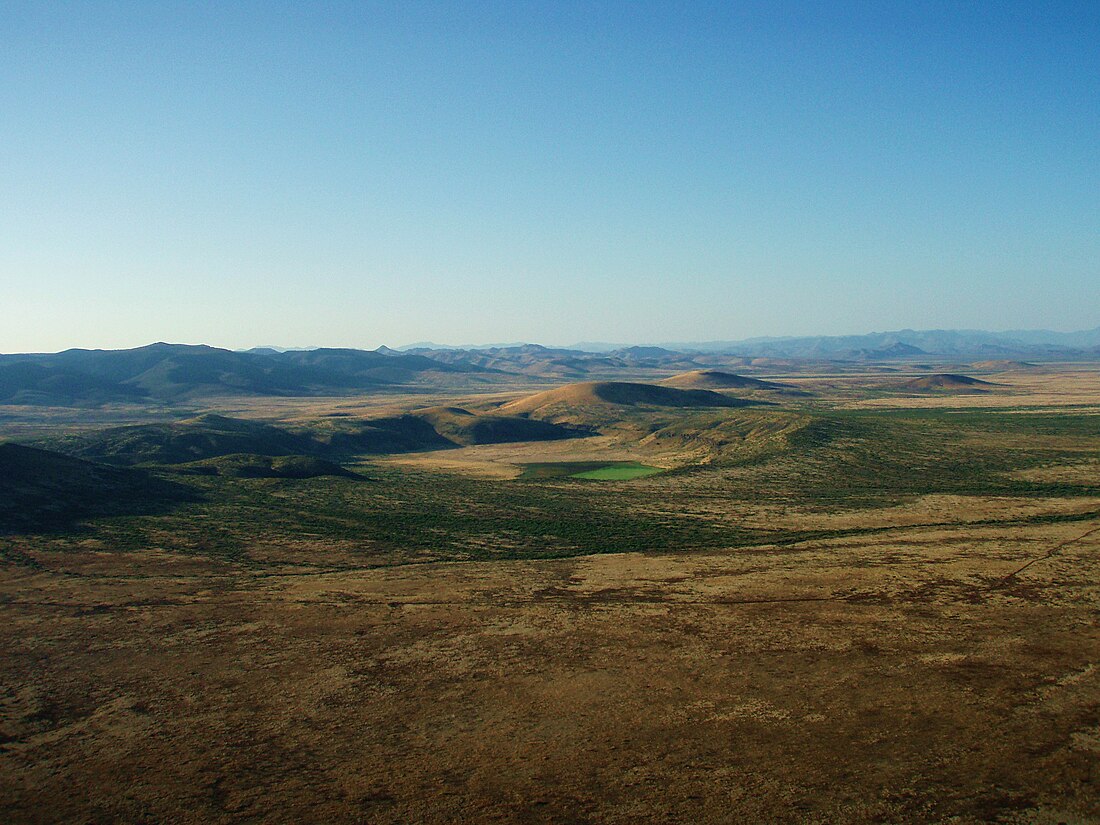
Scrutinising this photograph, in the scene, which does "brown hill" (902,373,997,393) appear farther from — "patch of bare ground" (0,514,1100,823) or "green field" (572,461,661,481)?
"patch of bare ground" (0,514,1100,823)

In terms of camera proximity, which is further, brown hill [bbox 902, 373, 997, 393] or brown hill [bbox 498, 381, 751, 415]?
brown hill [bbox 902, 373, 997, 393]

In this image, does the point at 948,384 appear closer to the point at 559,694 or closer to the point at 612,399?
the point at 612,399

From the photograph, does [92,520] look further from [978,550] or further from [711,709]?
[978,550]

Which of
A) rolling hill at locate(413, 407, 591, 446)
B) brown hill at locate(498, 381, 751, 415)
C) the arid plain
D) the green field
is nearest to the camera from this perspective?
the arid plain

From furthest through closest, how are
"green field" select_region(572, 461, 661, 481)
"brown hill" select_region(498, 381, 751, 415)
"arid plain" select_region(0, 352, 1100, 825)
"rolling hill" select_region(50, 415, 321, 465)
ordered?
"brown hill" select_region(498, 381, 751, 415), "rolling hill" select_region(50, 415, 321, 465), "green field" select_region(572, 461, 661, 481), "arid plain" select_region(0, 352, 1100, 825)

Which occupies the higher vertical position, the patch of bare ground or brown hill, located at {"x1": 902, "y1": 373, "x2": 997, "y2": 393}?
brown hill, located at {"x1": 902, "y1": 373, "x2": 997, "y2": 393}

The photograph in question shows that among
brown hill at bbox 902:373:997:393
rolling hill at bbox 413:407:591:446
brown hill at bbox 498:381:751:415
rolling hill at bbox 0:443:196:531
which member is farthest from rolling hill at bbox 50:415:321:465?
brown hill at bbox 902:373:997:393

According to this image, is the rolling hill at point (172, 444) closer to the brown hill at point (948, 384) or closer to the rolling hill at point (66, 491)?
the rolling hill at point (66, 491)
